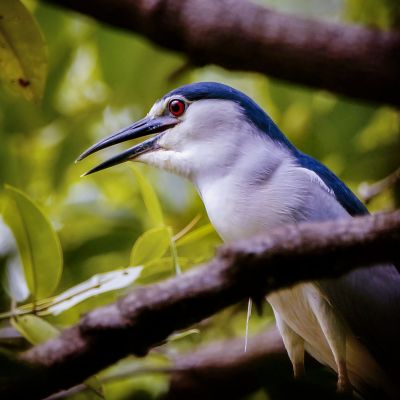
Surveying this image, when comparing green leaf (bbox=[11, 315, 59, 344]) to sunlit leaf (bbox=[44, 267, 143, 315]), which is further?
sunlit leaf (bbox=[44, 267, 143, 315])

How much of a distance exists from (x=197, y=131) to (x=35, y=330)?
3.81 feet

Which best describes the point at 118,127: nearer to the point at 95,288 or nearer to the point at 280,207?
the point at 280,207

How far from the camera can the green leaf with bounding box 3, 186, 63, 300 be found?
2154 mm

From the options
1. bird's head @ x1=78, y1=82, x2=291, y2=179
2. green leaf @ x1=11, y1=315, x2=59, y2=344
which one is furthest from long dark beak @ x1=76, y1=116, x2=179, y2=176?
green leaf @ x1=11, y1=315, x2=59, y2=344

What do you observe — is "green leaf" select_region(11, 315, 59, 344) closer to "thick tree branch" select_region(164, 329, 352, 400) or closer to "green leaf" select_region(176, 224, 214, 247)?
"thick tree branch" select_region(164, 329, 352, 400)

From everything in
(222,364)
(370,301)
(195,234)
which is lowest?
(222,364)

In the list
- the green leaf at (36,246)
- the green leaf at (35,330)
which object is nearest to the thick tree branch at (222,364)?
the green leaf at (35,330)

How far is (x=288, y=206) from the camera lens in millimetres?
2475

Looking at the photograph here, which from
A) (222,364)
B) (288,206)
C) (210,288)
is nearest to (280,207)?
(288,206)

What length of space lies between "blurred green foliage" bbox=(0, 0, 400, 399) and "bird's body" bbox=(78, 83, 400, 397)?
0.95 ft

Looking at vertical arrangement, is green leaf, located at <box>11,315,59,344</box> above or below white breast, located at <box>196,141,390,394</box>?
above

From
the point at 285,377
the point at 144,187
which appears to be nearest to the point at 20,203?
the point at 144,187

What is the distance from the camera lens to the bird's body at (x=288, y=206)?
2.46 m

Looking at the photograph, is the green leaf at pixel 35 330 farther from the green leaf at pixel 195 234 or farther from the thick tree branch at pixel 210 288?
the green leaf at pixel 195 234
